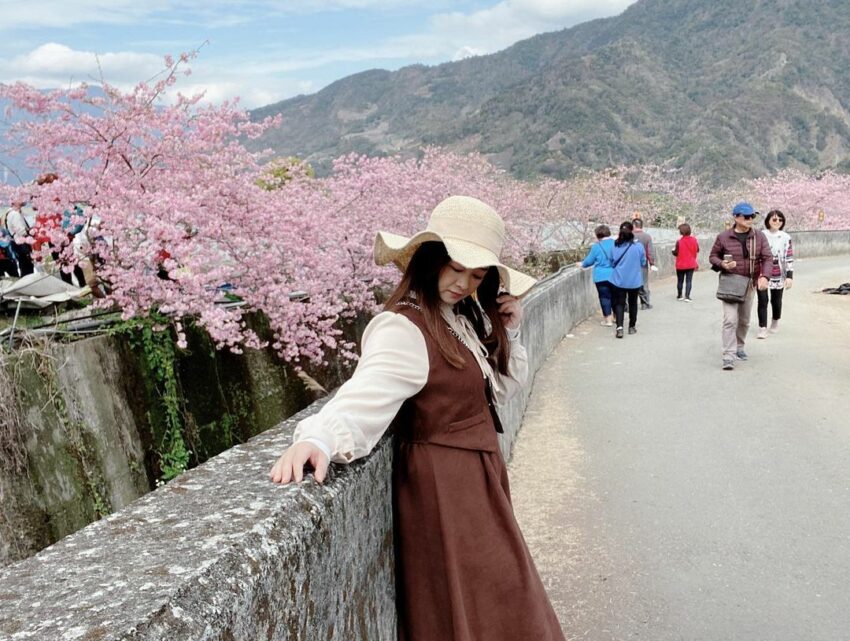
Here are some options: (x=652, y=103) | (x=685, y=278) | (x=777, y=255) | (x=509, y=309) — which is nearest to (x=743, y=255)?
(x=777, y=255)

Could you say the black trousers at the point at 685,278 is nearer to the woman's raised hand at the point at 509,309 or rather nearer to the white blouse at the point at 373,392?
the woman's raised hand at the point at 509,309

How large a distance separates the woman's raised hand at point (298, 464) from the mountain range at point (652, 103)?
59768 mm

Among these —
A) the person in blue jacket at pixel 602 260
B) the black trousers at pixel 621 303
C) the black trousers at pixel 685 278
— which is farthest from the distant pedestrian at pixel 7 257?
the black trousers at pixel 685 278

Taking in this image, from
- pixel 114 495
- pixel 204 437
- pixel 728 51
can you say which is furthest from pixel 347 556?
pixel 728 51

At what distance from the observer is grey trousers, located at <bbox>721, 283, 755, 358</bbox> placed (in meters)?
9.19

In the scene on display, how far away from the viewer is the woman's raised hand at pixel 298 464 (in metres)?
2.13

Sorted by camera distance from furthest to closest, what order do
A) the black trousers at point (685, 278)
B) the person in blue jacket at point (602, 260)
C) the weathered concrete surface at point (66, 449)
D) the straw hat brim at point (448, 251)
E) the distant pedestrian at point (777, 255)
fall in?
1. the black trousers at point (685, 278)
2. the person in blue jacket at point (602, 260)
3. the distant pedestrian at point (777, 255)
4. the weathered concrete surface at point (66, 449)
5. the straw hat brim at point (448, 251)

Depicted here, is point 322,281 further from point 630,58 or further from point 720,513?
point 630,58

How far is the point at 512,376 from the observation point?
3.02 metres

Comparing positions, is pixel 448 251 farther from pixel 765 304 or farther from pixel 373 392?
pixel 765 304

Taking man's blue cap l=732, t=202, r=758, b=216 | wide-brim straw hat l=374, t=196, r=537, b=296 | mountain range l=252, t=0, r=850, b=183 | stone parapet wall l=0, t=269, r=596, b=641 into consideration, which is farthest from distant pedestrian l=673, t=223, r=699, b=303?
mountain range l=252, t=0, r=850, b=183

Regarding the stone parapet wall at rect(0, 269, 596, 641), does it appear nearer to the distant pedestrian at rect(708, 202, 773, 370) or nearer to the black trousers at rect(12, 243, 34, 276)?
the distant pedestrian at rect(708, 202, 773, 370)

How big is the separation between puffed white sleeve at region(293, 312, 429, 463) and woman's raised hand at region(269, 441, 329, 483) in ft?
0.09

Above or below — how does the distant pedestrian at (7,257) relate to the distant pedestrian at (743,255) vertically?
above
